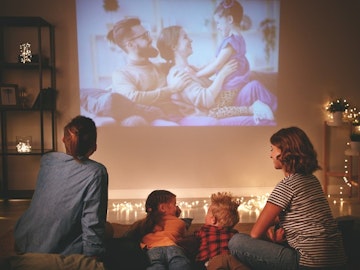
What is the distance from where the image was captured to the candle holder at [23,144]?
3795 mm

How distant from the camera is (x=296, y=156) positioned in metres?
1.50

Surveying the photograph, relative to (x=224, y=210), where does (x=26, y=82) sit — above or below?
above

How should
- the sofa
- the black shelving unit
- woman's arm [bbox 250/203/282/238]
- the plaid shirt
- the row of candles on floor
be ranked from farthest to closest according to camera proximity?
the black shelving unit
the row of candles on floor
the plaid shirt
woman's arm [bbox 250/203/282/238]
the sofa

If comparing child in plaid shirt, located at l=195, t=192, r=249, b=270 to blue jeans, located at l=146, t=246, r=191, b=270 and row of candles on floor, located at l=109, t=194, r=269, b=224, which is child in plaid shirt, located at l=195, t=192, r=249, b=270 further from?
row of candles on floor, located at l=109, t=194, r=269, b=224

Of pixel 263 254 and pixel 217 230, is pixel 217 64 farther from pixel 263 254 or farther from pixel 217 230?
pixel 263 254

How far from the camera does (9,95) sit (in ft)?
12.4

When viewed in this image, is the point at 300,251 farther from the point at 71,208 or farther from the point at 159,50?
the point at 159,50

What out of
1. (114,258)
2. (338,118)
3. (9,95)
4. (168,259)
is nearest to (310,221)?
(168,259)

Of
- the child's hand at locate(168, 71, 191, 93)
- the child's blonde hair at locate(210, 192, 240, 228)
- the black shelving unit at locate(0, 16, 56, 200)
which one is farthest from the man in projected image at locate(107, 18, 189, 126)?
the child's blonde hair at locate(210, 192, 240, 228)

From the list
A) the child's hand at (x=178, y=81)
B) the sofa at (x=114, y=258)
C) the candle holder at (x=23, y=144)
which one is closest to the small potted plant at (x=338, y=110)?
the child's hand at (x=178, y=81)

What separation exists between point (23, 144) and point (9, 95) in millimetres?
539

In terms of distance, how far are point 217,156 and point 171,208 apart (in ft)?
6.91

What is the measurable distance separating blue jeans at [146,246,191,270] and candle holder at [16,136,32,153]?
8.53 ft

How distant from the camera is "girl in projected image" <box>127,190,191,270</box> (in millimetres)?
1653
